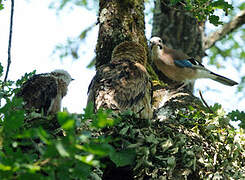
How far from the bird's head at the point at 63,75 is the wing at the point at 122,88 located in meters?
1.11

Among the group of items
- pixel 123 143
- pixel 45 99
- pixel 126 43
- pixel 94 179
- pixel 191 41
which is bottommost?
pixel 94 179

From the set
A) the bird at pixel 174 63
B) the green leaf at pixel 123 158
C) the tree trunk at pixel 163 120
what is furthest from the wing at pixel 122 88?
the bird at pixel 174 63

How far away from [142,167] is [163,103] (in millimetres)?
2475

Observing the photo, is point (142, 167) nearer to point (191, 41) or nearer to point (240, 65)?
point (191, 41)

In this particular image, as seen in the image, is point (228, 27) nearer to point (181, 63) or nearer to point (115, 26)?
point (181, 63)

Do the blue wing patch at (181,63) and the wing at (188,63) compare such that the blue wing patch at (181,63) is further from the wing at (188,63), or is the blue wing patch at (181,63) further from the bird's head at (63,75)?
the bird's head at (63,75)

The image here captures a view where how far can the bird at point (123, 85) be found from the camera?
452 cm

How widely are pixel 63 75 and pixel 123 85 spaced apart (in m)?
1.77

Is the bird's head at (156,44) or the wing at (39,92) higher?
the bird's head at (156,44)

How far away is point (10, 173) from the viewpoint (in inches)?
76.0

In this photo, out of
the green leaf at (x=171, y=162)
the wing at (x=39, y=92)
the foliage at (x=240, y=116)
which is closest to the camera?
the green leaf at (x=171, y=162)

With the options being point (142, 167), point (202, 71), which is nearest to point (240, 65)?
point (202, 71)

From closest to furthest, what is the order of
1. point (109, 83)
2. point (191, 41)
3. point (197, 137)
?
point (197, 137) → point (109, 83) → point (191, 41)

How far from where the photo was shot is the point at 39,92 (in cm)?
525
